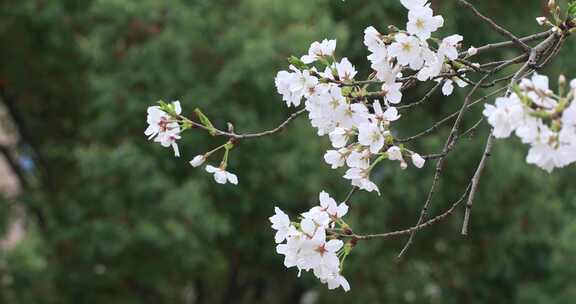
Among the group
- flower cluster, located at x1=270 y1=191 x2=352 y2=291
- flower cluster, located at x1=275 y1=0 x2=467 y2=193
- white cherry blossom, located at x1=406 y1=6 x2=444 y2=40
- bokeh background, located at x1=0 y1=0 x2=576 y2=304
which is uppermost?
white cherry blossom, located at x1=406 y1=6 x2=444 y2=40

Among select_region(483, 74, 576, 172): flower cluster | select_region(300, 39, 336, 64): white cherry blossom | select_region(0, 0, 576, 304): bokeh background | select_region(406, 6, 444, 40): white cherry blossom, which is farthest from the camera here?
select_region(0, 0, 576, 304): bokeh background

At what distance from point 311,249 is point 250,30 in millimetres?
5502

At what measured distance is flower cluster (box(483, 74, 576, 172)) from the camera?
1634 millimetres

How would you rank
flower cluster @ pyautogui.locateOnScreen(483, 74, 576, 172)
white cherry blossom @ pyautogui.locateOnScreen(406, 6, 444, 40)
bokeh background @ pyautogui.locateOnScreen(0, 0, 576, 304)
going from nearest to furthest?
flower cluster @ pyautogui.locateOnScreen(483, 74, 576, 172)
white cherry blossom @ pyautogui.locateOnScreen(406, 6, 444, 40)
bokeh background @ pyautogui.locateOnScreen(0, 0, 576, 304)

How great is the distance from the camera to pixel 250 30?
24.1ft

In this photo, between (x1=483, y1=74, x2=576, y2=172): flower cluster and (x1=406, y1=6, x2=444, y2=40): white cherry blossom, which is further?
(x1=406, y1=6, x2=444, y2=40): white cherry blossom

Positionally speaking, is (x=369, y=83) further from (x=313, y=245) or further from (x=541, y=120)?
(x=541, y=120)

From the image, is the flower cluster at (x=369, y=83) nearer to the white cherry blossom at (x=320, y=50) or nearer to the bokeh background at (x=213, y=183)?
the white cherry blossom at (x=320, y=50)

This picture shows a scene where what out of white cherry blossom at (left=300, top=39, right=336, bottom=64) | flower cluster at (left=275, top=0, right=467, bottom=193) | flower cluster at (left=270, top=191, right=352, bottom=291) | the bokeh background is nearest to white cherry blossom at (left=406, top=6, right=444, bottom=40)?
flower cluster at (left=275, top=0, right=467, bottom=193)

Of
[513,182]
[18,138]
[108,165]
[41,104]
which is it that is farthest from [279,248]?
[18,138]

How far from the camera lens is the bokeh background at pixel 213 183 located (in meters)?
7.10

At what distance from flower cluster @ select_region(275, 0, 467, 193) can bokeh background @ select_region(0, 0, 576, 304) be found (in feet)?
14.9

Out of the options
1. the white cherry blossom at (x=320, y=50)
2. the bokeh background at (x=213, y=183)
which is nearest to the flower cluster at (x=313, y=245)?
the white cherry blossom at (x=320, y=50)

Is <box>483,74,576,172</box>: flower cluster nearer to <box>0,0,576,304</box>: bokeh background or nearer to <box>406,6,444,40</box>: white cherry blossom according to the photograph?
<box>406,6,444,40</box>: white cherry blossom
